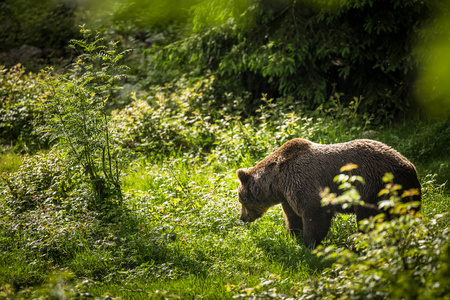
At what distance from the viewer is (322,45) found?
8.12m

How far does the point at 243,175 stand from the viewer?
18.5ft

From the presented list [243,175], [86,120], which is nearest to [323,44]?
[243,175]

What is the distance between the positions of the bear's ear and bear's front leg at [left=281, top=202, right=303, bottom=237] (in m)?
0.66

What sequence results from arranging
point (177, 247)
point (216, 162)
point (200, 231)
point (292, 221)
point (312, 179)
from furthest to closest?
point (216, 162)
point (200, 231)
point (292, 221)
point (177, 247)
point (312, 179)

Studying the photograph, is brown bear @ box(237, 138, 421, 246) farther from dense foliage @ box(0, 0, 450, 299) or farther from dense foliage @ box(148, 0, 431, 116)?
dense foliage @ box(148, 0, 431, 116)

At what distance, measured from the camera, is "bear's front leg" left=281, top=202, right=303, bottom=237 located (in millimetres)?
5383

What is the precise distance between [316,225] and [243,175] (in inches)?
52.1

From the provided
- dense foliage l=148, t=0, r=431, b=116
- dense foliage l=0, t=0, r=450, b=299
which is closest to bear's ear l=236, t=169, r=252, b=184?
dense foliage l=0, t=0, r=450, b=299

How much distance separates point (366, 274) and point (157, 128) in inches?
264

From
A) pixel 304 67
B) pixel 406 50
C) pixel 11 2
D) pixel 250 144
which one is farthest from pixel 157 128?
pixel 11 2

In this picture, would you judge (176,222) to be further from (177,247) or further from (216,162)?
(216,162)

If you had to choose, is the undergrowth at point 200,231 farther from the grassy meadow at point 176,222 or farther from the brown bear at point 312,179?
the brown bear at point 312,179

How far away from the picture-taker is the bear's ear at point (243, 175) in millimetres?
5629

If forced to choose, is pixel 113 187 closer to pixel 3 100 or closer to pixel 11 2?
pixel 3 100
